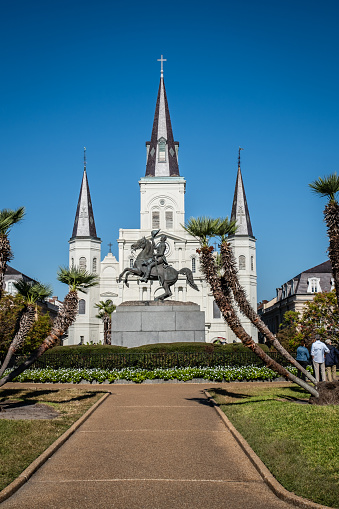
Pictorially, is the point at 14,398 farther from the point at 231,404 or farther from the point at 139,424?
the point at 231,404

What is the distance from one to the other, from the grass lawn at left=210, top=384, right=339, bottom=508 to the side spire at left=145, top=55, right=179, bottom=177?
264 feet

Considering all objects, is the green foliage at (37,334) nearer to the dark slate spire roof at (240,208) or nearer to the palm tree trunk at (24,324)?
the palm tree trunk at (24,324)

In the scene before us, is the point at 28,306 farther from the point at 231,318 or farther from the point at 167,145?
the point at 167,145

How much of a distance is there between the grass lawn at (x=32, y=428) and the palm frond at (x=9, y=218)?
190 inches

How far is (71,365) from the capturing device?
2503cm

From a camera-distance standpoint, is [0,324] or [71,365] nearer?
[71,365]

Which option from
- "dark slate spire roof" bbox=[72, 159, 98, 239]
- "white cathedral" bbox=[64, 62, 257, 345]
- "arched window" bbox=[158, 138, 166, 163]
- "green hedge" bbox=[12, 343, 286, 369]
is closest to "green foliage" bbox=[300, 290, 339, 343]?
"green hedge" bbox=[12, 343, 286, 369]

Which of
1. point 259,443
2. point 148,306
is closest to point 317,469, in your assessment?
point 259,443

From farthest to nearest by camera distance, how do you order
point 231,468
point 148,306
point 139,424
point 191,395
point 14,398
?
Answer: point 148,306
point 191,395
point 14,398
point 139,424
point 231,468

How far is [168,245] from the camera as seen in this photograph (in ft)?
294

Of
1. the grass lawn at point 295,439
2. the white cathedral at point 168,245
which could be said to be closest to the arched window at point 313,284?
the white cathedral at point 168,245

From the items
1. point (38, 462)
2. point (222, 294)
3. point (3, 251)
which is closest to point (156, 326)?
point (222, 294)

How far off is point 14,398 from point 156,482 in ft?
32.6

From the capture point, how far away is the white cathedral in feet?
283
